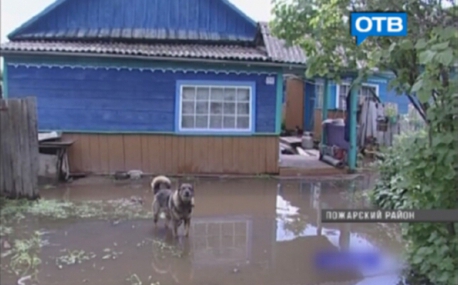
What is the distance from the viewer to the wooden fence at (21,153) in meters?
4.06

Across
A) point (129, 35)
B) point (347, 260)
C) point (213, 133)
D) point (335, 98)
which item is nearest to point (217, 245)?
point (347, 260)

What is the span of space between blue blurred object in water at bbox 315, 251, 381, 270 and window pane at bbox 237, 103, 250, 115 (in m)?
5.31

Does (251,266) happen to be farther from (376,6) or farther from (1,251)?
(376,6)

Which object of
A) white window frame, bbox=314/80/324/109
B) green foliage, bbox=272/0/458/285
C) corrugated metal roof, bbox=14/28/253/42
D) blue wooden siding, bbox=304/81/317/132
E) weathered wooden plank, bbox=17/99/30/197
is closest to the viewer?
green foliage, bbox=272/0/458/285

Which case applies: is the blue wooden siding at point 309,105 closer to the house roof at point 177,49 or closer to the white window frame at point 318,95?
the white window frame at point 318,95

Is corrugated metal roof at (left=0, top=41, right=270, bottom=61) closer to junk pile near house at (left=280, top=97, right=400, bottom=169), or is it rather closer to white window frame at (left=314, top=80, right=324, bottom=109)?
junk pile near house at (left=280, top=97, right=400, bottom=169)

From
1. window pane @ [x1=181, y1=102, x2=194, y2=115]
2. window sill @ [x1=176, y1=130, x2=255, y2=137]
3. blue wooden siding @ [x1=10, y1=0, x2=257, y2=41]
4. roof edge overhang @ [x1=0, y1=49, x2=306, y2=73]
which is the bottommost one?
window sill @ [x1=176, y1=130, x2=255, y2=137]

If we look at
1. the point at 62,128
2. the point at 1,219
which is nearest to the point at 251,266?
the point at 1,219

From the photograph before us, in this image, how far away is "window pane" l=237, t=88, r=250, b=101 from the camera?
1030 centimetres

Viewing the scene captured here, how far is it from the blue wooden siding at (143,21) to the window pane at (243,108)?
1941 mm

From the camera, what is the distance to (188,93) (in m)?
10.2

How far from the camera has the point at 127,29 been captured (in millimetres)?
11234

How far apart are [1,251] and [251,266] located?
2.26 m

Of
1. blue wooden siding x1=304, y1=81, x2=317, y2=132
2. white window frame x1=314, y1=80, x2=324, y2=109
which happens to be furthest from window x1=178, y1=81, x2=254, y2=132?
blue wooden siding x1=304, y1=81, x2=317, y2=132
